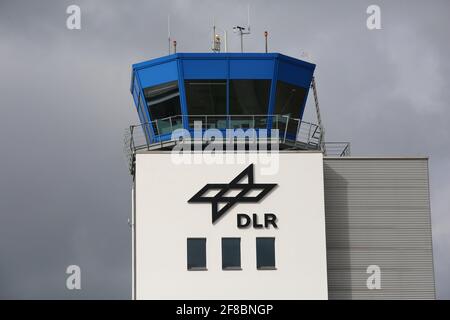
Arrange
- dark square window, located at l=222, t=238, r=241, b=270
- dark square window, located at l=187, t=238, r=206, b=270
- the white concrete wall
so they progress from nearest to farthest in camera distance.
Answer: the white concrete wall, dark square window, located at l=187, t=238, r=206, b=270, dark square window, located at l=222, t=238, r=241, b=270

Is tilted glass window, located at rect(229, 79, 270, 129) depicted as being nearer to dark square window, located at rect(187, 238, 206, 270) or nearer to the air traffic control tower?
the air traffic control tower

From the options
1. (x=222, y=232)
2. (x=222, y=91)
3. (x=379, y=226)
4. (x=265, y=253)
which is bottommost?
(x=265, y=253)

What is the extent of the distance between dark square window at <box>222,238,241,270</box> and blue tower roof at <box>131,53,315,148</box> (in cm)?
459

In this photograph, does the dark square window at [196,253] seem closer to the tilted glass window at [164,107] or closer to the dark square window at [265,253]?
the dark square window at [265,253]

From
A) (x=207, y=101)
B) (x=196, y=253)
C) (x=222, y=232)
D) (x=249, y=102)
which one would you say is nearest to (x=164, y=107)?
(x=207, y=101)

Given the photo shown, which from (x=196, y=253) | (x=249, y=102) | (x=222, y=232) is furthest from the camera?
(x=249, y=102)

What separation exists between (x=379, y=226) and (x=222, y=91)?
7.77m

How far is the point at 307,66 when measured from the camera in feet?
179

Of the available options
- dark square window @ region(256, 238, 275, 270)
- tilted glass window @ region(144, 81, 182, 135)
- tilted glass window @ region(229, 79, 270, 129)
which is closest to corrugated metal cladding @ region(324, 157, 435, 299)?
dark square window @ region(256, 238, 275, 270)

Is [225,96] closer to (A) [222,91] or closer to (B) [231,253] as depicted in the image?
(A) [222,91]

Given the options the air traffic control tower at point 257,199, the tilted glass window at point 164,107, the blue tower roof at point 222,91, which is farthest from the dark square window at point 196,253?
the tilted glass window at point 164,107

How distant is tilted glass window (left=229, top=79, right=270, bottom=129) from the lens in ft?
173

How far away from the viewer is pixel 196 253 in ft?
165
